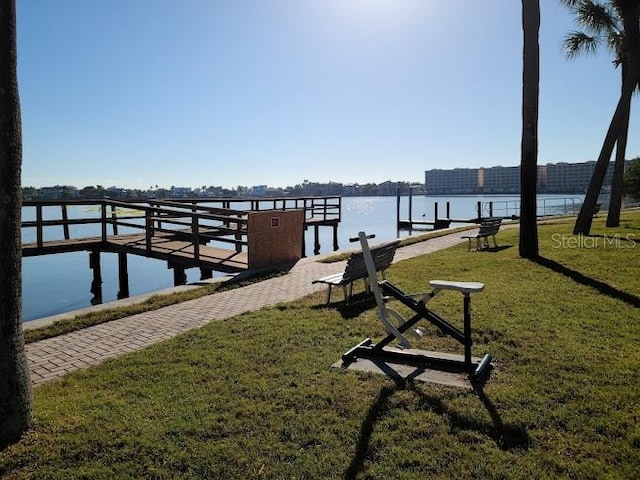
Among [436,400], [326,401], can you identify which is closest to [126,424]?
[326,401]

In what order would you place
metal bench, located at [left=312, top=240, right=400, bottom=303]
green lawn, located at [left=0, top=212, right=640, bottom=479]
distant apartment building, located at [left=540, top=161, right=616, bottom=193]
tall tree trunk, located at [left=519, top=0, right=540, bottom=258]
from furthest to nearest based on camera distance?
distant apartment building, located at [left=540, top=161, right=616, bottom=193], tall tree trunk, located at [left=519, top=0, right=540, bottom=258], metal bench, located at [left=312, top=240, right=400, bottom=303], green lawn, located at [left=0, top=212, right=640, bottom=479]

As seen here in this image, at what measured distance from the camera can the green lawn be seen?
3.00m

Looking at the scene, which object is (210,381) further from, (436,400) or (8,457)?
(436,400)

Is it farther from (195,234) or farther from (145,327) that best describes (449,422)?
(195,234)

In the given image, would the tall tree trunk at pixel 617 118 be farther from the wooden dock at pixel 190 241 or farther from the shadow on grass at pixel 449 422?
the shadow on grass at pixel 449 422

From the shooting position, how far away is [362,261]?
7367 millimetres

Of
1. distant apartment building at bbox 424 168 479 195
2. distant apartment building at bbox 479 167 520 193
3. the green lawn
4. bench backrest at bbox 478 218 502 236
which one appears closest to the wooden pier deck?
the green lawn

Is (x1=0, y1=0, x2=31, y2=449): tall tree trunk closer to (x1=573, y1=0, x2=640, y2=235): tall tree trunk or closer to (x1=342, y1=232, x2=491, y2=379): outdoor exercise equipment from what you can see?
(x1=342, y1=232, x2=491, y2=379): outdoor exercise equipment

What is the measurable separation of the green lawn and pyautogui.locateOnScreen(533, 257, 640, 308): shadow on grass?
89 centimetres

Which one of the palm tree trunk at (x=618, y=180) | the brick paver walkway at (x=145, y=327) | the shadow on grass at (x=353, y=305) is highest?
the palm tree trunk at (x=618, y=180)

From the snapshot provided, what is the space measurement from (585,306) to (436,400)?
3.68 metres

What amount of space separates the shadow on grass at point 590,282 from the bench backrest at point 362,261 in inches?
122

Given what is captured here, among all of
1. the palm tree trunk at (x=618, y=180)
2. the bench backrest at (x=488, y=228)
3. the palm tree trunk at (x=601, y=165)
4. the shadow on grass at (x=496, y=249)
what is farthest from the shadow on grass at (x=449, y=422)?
the palm tree trunk at (x=618, y=180)

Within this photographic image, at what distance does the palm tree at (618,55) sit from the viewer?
14.7m
